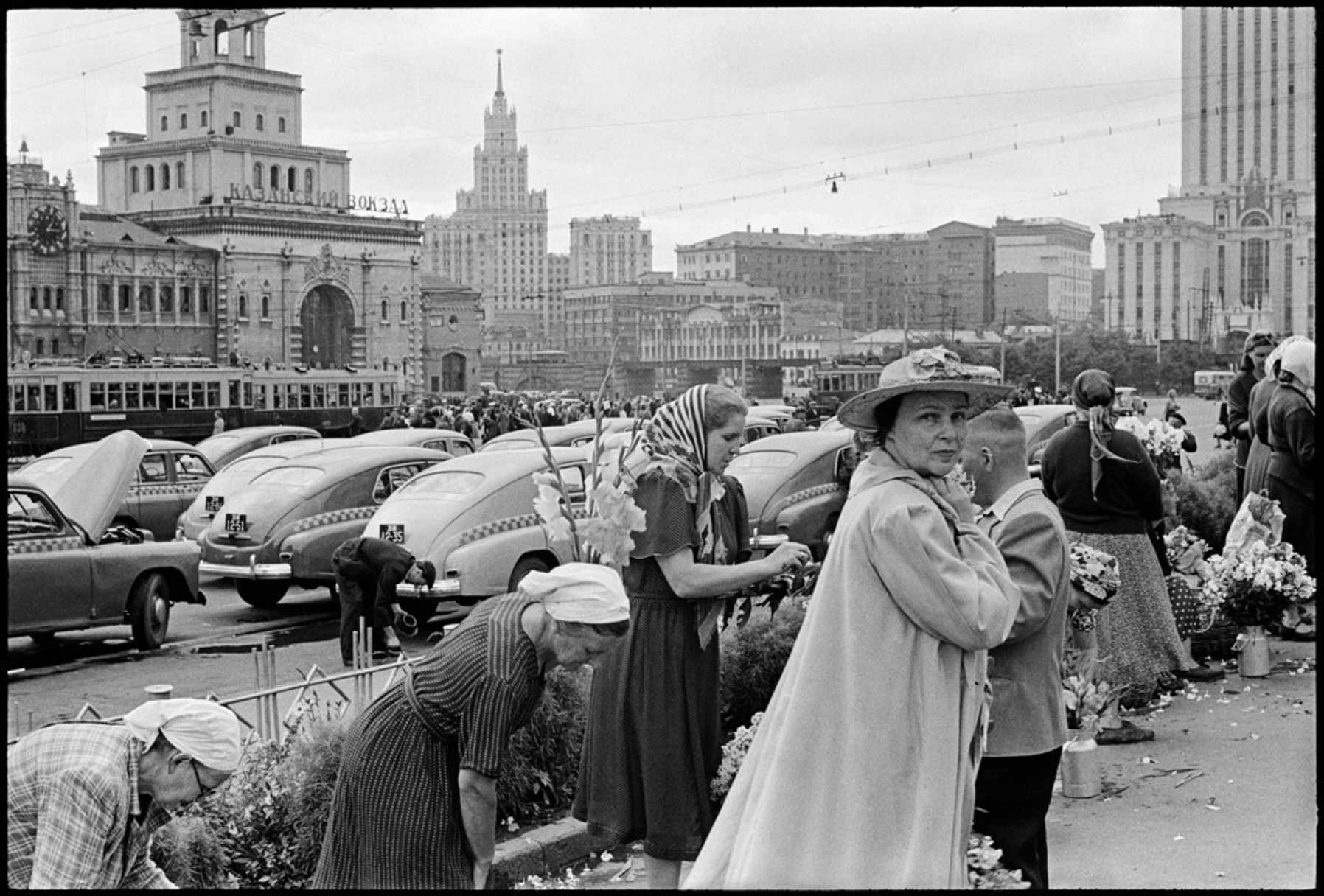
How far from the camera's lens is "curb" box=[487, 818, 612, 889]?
262 inches

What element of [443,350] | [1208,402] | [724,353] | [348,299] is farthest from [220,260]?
[1208,402]

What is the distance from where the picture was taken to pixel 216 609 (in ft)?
53.4

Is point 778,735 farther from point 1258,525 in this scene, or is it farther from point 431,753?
point 1258,525

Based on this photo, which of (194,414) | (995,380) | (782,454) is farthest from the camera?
(194,414)

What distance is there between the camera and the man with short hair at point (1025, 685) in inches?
210

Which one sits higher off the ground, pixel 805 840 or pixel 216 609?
pixel 805 840

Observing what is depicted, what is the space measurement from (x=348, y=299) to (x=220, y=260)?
7690mm

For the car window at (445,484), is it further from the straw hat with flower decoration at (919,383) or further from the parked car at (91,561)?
the straw hat with flower decoration at (919,383)

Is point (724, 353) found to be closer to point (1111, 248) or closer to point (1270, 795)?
point (1111, 248)

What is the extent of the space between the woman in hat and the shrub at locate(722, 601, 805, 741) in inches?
151

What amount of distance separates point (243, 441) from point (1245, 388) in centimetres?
1671

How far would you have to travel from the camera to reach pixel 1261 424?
11461 millimetres

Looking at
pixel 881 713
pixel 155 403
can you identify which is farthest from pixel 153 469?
pixel 155 403

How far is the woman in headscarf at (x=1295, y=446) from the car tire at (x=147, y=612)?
28.3 feet
